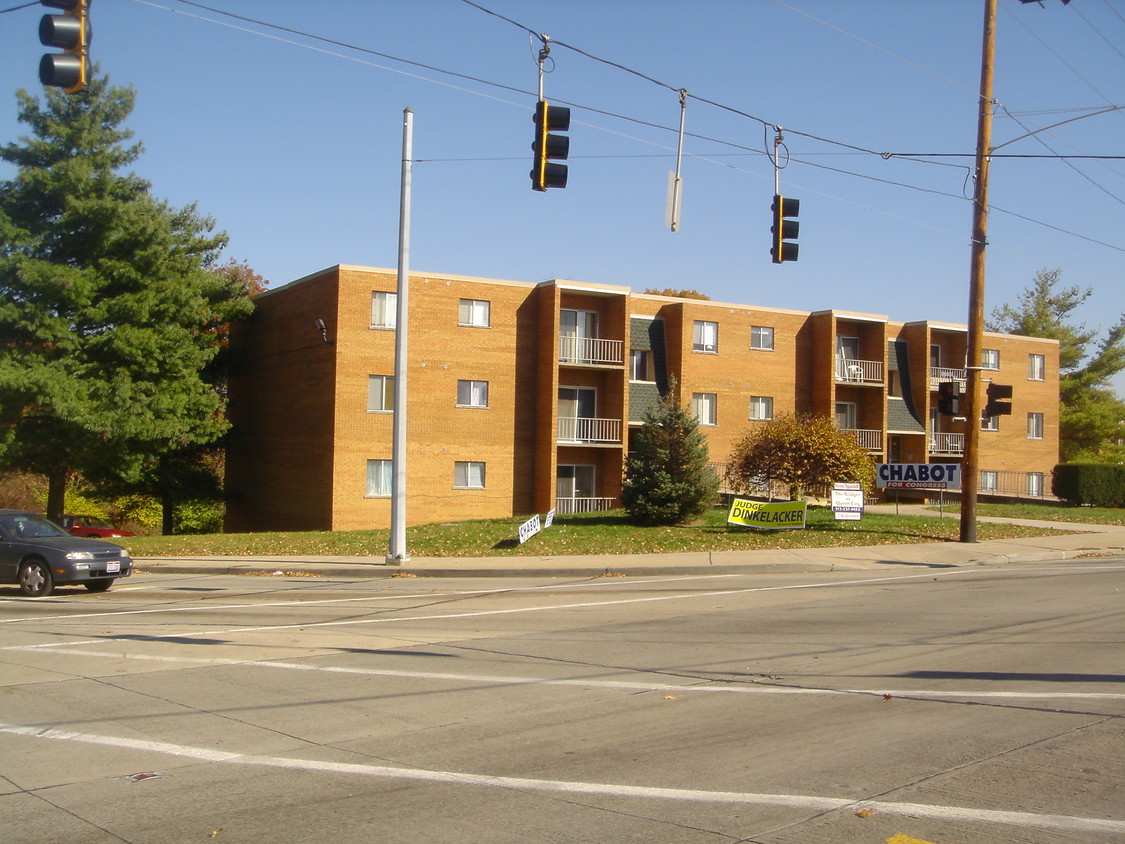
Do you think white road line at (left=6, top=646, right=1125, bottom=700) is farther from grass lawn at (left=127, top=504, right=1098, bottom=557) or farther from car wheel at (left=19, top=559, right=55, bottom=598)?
grass lawn at (left=127, top=504, right=1098, bottom=557)

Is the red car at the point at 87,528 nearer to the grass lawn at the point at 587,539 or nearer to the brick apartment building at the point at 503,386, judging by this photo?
the grass lawn at the point at 587,539

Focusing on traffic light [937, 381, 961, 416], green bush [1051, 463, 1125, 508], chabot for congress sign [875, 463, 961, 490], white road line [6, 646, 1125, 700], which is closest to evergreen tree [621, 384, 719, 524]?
chabot for congress sign [875, 463, 961, 490]

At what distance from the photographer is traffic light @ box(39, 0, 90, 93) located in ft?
31.1

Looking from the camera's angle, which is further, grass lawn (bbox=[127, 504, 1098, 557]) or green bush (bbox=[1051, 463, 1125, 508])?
green bush (bbox=[1051, 463, 1125, 508])

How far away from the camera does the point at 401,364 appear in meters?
20.5

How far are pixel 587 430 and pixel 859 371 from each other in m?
14.0

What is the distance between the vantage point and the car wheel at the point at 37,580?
17734 millimetres

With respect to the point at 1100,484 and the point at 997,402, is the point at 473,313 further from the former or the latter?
the point at 1100,484

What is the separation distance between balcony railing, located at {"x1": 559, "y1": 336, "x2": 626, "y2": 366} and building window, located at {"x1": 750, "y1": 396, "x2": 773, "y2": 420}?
24.1 ft

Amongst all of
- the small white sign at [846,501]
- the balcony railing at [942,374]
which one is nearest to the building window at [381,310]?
the small white sign at [846,501]

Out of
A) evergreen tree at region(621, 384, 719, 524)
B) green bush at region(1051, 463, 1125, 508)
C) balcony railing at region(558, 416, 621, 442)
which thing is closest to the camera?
evergreen tree at region(621, 384, 719, 524)

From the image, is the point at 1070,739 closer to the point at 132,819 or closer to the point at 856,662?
the point at 856,662

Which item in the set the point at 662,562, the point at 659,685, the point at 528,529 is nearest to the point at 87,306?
the point at 528,529

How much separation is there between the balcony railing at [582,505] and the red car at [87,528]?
15098 millimetres
